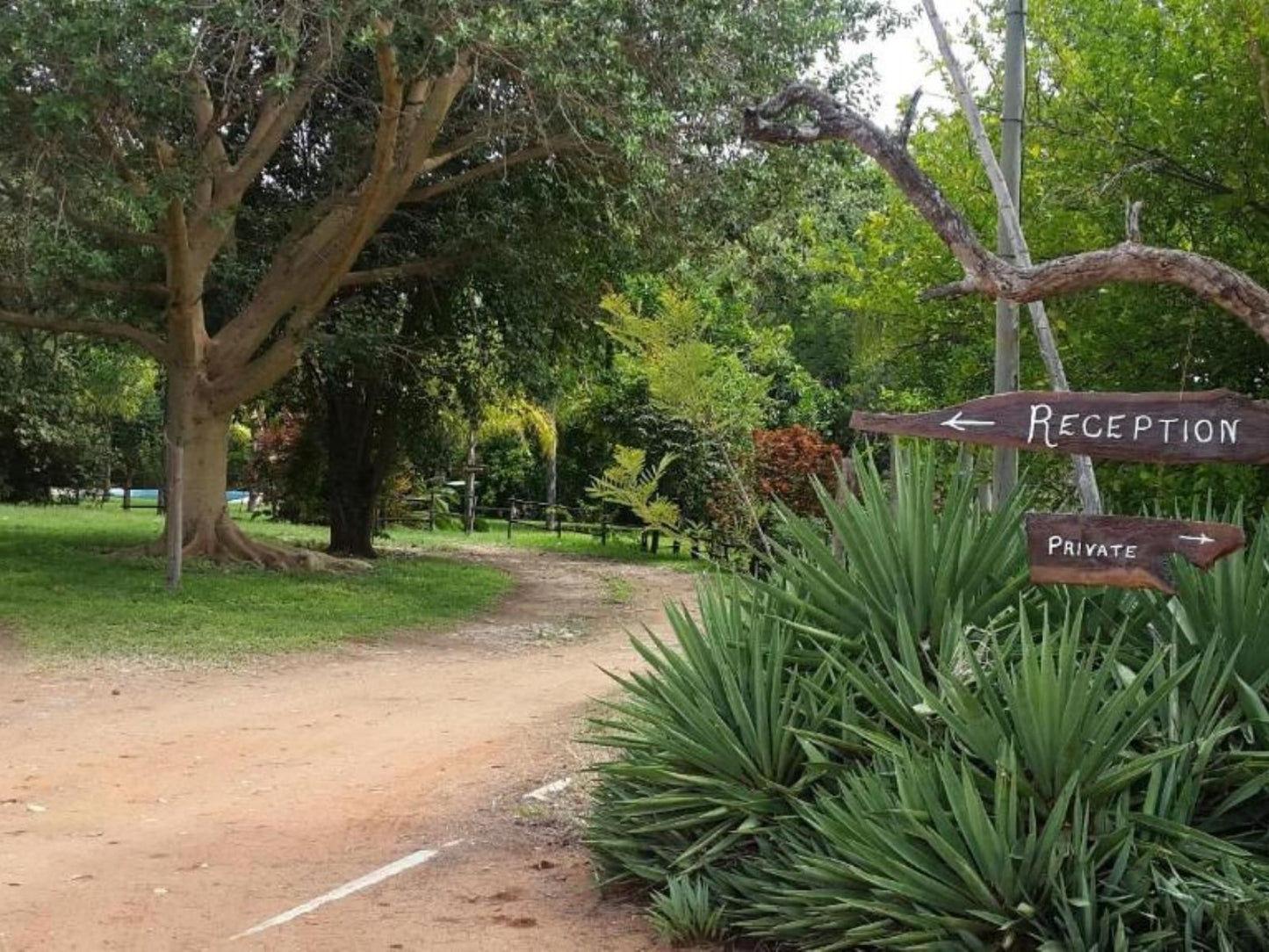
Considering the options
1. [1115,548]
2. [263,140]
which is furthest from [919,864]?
[263,140]

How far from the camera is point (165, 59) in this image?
39.4 feet

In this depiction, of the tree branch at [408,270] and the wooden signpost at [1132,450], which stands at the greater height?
the tree branch at [408,270]

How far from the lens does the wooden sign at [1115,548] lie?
193 inches

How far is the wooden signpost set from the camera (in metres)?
4.96

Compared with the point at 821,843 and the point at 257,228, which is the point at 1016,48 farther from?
the point at 257,228

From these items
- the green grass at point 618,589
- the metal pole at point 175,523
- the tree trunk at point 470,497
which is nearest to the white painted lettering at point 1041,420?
the metal pole at point 175,523

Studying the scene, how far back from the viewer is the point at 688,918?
512 centimetres

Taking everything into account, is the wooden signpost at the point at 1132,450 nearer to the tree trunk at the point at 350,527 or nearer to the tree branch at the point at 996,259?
the tree branch at the point at 996,259

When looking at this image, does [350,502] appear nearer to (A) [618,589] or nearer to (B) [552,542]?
(A) [618,589]

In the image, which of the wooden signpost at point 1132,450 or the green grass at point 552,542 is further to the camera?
the green grass at point 552,542

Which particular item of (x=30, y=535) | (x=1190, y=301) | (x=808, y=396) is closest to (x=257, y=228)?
(x=30, y=535)

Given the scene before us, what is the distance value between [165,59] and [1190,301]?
28.0 ft

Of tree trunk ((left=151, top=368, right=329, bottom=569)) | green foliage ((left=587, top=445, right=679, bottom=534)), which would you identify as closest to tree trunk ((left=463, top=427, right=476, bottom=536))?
tree trunk ((left=151, top=368, right=329, bottom=569))

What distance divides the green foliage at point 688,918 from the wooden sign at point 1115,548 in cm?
170
